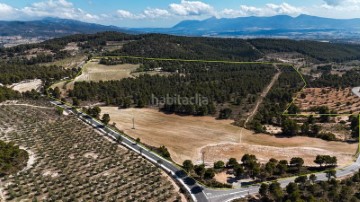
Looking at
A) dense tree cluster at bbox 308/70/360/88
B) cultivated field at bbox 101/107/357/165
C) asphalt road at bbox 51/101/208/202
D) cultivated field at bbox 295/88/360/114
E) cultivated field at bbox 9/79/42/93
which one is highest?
cultivated field at bbox 9/79/42/93

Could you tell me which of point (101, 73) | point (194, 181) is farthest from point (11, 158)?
point (101, 73)

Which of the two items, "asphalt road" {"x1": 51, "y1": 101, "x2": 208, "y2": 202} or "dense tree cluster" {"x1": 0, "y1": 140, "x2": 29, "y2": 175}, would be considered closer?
"asphalt road" {"x1": 51, "y1": 101, "x2": 208, "y2": 202}

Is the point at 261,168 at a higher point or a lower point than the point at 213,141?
higher

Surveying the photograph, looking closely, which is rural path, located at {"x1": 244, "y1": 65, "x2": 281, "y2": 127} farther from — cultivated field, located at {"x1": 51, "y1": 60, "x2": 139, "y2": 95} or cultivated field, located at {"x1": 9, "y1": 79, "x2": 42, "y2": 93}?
cultivated field, located at {"x1": 9, "y1": 79, "x2": 42, "y2": 93}

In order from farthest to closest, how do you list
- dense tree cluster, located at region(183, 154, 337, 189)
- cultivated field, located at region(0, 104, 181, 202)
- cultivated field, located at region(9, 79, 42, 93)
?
1. cultivated field, located at region(9, 79, 42, 93)
2. dense tree cluster, located at region(183, 154, 337, 189)
3. cultivated field, located at region(0, 104, 181, 202)

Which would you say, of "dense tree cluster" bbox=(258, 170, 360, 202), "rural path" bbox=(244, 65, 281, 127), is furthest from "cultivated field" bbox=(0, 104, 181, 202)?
"rural path" bbox=(244, 65, 281, 127)

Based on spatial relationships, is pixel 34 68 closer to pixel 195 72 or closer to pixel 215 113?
pixel 195 72

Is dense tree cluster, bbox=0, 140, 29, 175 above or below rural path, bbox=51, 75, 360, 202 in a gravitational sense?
above

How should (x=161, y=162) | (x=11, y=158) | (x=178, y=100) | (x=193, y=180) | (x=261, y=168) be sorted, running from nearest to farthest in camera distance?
(x=193, y=180) → (x=11, y=158) → (x=261, y=168) → (x=161, y=162) → (x=178, y=100)

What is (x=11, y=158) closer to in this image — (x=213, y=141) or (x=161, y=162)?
(x=161, y=162)
